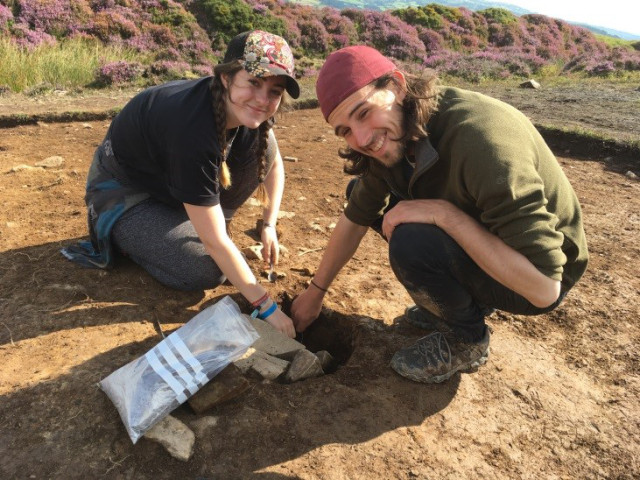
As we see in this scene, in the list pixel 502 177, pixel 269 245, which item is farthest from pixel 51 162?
pixel 502 177

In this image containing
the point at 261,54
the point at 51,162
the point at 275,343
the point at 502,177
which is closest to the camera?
the point at 502,177

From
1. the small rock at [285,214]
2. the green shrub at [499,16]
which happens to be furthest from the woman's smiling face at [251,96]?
the green shrub at [499,16]

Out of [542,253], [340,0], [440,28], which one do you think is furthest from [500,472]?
[340,0]

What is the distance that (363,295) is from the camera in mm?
3102

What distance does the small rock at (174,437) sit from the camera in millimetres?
1930

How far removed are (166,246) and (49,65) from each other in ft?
22.6

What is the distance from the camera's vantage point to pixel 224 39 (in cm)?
1230

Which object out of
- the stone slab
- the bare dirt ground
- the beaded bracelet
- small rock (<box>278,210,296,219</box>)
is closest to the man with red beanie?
the bare dirt ground

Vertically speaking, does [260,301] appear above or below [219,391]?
above

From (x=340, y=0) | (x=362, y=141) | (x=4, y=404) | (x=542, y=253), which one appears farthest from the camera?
(x=340, y=0)

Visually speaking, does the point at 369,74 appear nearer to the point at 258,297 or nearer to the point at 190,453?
the point at 258,297

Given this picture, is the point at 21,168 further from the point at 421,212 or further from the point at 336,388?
the point at 421,212

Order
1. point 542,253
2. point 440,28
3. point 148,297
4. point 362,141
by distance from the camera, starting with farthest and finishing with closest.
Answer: point 440,28 < point 148,297 < point 362,141 < point 542,253

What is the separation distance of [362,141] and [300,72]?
9.19 m
